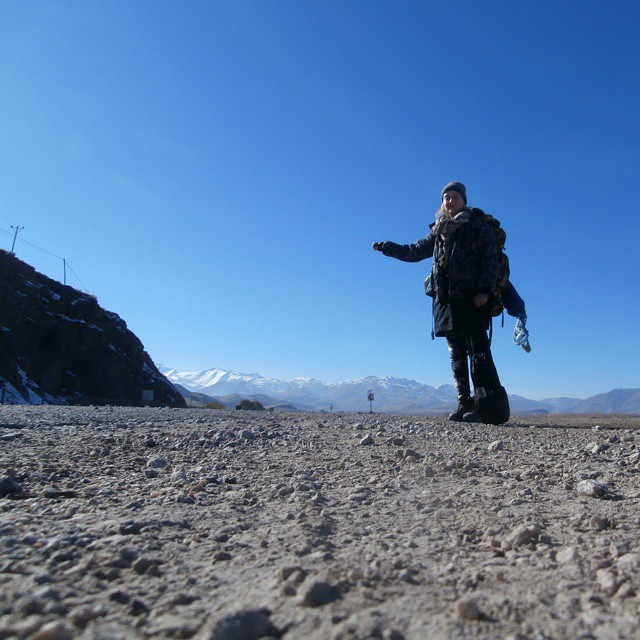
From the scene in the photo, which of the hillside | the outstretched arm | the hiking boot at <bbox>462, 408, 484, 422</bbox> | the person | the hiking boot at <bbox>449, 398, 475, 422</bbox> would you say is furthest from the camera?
the hillside

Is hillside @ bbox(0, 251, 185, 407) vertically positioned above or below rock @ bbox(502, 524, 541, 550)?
above

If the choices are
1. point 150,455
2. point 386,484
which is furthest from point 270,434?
point 386,484

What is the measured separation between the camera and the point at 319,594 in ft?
3.61

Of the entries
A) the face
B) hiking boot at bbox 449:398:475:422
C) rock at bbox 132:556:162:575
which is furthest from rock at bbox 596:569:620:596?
the face

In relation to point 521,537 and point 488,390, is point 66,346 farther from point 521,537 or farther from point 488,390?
point 521,537

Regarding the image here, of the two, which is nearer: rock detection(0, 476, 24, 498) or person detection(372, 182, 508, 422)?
rock detection(0, 476, 24, 498)

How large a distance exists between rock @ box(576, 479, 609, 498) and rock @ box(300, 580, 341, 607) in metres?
1.28

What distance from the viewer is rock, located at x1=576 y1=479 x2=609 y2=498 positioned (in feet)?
6.47

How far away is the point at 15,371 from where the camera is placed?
1325 inches

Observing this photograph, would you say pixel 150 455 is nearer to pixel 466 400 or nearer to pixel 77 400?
pixel 466 400

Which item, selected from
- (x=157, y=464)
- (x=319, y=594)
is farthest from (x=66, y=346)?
(x=319, y=594)

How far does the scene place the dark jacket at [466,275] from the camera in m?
5.38

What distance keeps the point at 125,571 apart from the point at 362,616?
61 centimetres

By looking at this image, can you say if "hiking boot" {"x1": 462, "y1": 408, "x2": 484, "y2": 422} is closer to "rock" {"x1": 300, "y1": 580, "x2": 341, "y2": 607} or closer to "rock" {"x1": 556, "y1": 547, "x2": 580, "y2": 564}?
"rock" {"x1": 556, "y1": 547, "x2": 580, "y2": 564}
